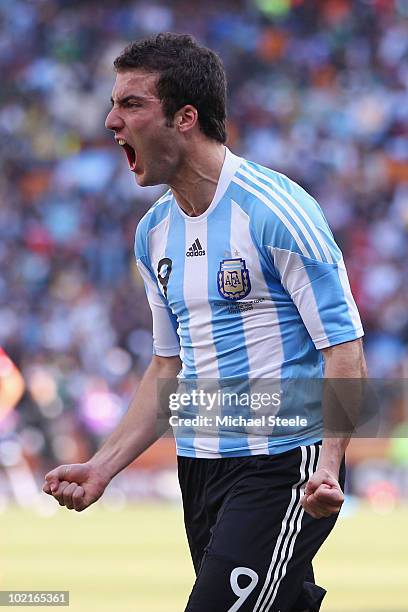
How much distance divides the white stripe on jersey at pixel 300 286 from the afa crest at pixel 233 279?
106 mm

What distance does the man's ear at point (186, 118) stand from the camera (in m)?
3.87

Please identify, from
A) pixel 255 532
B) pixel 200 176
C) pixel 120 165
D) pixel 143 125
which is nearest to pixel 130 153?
pixel 143 125

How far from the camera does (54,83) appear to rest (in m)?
21.0

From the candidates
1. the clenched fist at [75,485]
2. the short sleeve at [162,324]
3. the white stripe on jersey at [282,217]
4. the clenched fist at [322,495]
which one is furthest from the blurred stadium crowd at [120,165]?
the clenched fist at [322,495]

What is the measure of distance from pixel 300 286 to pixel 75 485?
903mm

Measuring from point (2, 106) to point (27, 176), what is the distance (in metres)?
1.65

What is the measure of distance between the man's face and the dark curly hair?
0.08 feet

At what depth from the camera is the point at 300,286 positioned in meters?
3.69

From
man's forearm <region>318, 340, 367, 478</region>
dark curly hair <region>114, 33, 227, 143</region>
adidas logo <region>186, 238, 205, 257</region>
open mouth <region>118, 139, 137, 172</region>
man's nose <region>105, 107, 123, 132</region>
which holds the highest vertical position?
dark curly hair <region>114, 33, 227, 143</region>

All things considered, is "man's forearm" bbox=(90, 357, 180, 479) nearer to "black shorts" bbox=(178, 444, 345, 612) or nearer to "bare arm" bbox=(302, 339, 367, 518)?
"black shorts" bbox=(178, 444, 345, 612)

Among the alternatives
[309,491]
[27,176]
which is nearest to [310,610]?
[309,491]

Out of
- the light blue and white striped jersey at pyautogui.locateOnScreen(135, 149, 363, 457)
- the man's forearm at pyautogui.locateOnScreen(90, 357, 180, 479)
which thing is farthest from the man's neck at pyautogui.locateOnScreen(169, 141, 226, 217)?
the man's forearm at pyautogui.locateOnScreen(90, 357, 180, 479)

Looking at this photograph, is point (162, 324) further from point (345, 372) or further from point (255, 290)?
point (345, 372)

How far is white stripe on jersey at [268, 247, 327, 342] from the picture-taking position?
3658 millimetres
